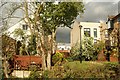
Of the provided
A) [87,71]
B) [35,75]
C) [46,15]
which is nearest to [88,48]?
[46,15]

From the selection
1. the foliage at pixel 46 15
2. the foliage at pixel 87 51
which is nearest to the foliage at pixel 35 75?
the foliage at pixel 46 15

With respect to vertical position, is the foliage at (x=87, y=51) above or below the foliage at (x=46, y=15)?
below

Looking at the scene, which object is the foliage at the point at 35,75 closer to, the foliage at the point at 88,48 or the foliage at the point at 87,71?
the foliage at the point at 87,71

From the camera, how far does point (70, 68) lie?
600cm

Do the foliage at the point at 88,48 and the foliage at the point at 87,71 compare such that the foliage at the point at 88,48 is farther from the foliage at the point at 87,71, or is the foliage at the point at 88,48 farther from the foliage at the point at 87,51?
the foliage at the point at 87,71

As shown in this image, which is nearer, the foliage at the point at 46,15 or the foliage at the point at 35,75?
the foliage at the point at 35,75

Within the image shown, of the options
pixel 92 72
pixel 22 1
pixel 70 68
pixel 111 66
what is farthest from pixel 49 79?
pixel 22 1

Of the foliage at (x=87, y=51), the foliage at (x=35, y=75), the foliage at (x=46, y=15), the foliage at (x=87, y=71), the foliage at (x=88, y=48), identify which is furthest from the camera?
the foliage at (x=88, y=48)

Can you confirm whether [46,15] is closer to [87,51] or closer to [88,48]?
[87,51]

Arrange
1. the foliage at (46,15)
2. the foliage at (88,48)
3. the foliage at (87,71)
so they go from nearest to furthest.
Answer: the foliage at (87,71)
the foliage at (46,15)
the foliage at (88,48)

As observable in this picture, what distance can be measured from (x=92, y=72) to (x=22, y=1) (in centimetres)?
257

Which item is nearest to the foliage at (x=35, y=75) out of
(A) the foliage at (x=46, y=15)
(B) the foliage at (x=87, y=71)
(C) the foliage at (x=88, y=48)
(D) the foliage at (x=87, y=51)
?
(B) the foliage at (x=87, y=71)

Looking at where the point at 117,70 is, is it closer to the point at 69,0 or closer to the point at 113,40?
the point at 113,40

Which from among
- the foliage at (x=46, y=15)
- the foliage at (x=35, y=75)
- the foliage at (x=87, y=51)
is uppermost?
the foliage at (x=46, y=15)
